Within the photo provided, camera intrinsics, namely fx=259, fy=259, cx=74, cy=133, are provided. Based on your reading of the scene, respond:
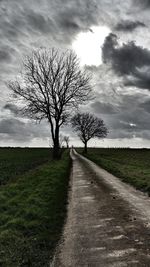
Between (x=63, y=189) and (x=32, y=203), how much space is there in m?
4.12

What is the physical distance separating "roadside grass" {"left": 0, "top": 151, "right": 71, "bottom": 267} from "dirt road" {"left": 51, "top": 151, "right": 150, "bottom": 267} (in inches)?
15.5

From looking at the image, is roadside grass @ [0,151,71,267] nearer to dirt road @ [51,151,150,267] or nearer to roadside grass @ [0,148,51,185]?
dirt road @ [51,151,150,267]

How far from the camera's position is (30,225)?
8.65 m

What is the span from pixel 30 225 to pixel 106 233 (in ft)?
8.58

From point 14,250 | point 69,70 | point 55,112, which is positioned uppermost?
point 69,70

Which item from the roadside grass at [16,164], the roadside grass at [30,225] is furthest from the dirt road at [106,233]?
the roadside grass at [16,164]

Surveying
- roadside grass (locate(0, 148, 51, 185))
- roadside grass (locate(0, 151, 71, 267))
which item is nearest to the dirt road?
roadside grass (locate(0, 151, 71, 267))

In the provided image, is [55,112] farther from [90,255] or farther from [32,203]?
[90,255]

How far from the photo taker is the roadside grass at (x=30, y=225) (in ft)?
21.0

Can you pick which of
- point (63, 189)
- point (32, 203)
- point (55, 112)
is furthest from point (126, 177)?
point (55, 112)

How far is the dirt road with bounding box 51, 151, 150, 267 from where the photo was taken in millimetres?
5992

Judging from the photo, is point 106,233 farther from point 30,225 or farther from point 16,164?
point 16,164

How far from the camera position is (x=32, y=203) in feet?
38.5

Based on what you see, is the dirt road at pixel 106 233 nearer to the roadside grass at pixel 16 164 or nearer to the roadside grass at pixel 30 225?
the roadside grass at pixel 30 225
